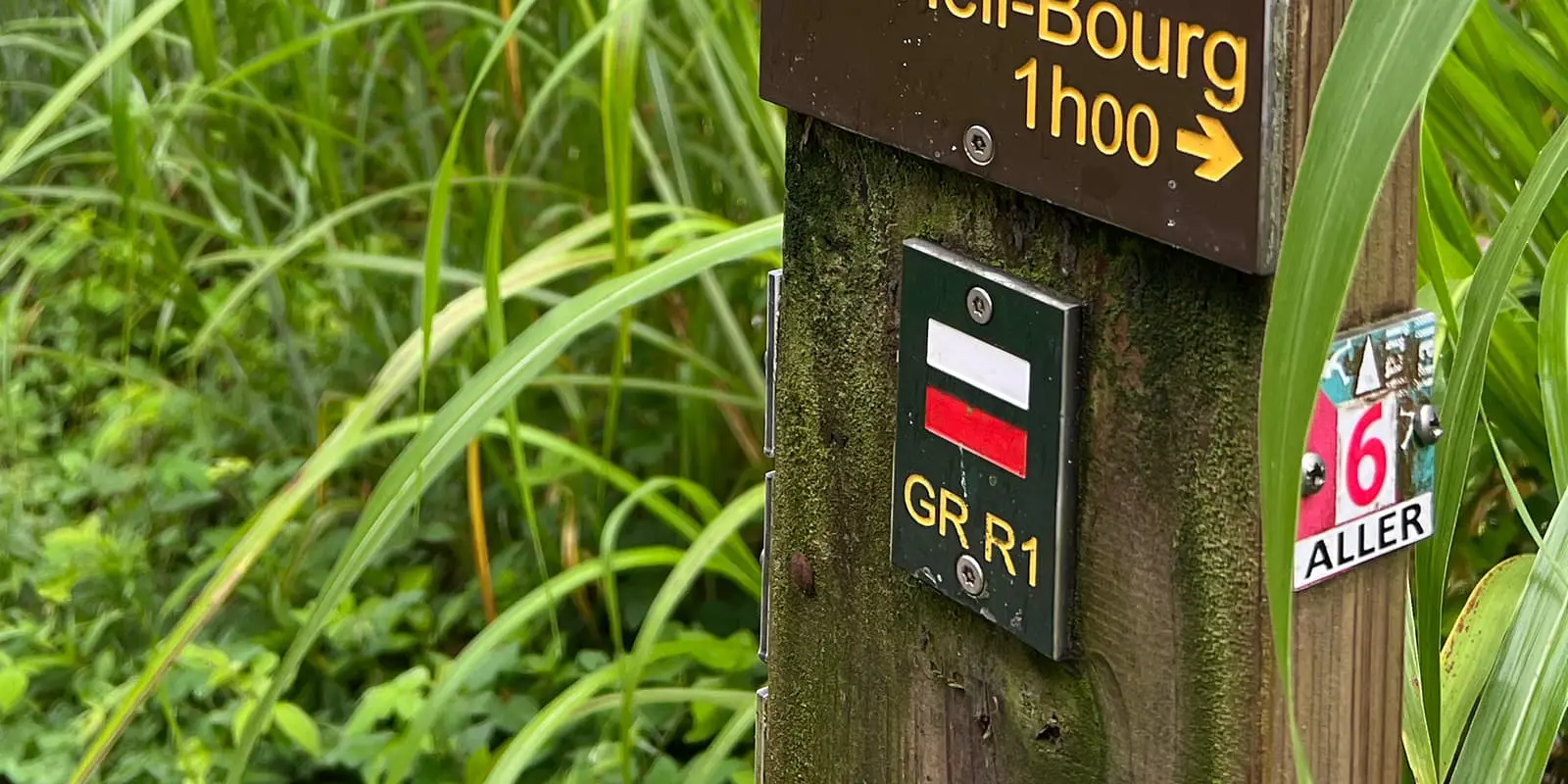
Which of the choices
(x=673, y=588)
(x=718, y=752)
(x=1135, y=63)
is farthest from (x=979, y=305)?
(x=718, y=752)

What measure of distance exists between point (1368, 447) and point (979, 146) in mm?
172

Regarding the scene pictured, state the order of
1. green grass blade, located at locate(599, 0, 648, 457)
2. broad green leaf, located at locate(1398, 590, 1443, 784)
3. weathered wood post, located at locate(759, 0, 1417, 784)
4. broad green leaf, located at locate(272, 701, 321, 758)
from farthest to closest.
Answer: broad green leaf, located at locate(272, 701, 321, 758) < green grass blade, located at locate(599, 0, 648, 457) < broad green leaf, located at locate(1398, 590, 1443, 784) < weathered wood post, located at locate(759, 0, 1417, 784)

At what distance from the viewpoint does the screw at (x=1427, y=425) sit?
1.86ft

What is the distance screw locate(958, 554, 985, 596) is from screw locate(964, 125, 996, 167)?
0.16 metres

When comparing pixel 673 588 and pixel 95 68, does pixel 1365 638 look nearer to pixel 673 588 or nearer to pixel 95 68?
pixel 673 588

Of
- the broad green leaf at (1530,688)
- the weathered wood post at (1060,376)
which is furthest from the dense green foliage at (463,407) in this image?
the weathered wood post at (1060,376)

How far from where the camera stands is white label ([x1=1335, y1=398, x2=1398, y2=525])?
21.8 inches

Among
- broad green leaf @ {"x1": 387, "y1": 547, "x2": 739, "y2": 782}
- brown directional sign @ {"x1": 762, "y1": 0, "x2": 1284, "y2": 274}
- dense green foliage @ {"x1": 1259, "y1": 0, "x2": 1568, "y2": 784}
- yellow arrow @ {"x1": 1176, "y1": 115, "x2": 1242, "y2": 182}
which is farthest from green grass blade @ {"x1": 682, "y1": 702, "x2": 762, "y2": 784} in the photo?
yellow arrow @ {"x1": 1176, "y1": 115, "x2": 1242, "y2": 182}

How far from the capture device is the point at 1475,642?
72 cm

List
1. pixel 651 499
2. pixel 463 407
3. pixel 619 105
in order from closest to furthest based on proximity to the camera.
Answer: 1. pixel 463 407
2. pixel 619 105
3. pixel 651 499

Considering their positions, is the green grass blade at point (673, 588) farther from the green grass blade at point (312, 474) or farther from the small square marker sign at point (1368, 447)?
the small square marker sign at point (1368, 447)

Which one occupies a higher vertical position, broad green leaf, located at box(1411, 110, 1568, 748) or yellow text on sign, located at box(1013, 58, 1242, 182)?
yellow text on sign, located at box(1013, 58, 1242, 182)

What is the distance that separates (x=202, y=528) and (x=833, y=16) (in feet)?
5.26

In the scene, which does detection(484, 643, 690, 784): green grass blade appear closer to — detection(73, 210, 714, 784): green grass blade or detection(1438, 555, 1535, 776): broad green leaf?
detection(73, 210, 714, 784): green grass blade
